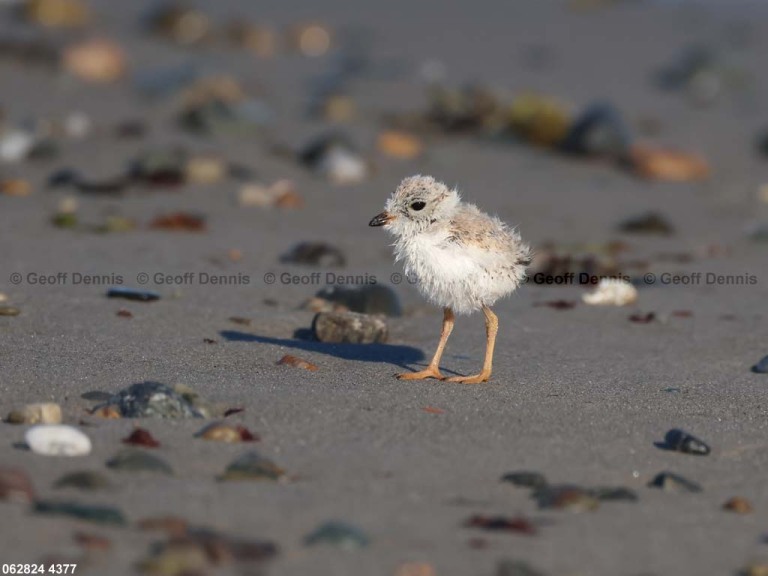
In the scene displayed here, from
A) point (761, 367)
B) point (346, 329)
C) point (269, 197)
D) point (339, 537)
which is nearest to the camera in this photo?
point (339, 537)

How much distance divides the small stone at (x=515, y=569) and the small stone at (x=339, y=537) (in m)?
0.37

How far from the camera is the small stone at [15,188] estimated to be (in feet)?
27.9

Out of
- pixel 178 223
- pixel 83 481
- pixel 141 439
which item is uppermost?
pixel 178 223

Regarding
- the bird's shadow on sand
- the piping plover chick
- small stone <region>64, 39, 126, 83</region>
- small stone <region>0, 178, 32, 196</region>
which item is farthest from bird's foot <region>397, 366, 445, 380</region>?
small stone <region>64, 39, 126, 83</region>

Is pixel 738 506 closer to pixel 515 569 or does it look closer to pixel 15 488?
pixel 515 569

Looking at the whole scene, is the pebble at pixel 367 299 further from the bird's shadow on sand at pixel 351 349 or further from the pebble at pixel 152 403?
the pebble at pixel 152 403

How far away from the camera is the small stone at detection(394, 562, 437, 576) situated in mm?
2967

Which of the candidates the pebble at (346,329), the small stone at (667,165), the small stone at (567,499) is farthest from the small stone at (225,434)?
the small stone at (667,165)

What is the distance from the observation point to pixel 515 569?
2994mm

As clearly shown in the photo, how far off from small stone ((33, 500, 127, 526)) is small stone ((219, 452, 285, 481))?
457 millimetres

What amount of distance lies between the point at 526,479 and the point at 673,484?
0.48m

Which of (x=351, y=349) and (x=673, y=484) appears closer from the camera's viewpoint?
(x=673, y=484)

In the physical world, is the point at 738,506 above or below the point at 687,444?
below

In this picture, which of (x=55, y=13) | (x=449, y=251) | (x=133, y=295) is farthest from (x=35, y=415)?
(x=55, y=13)
